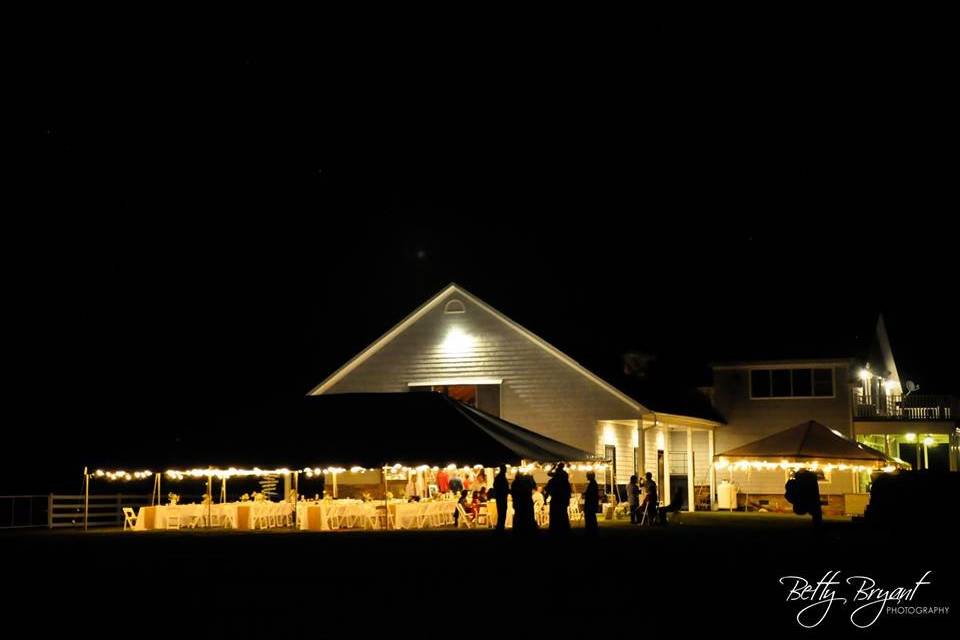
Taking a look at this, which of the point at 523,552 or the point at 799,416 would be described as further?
A: the point at 799,416

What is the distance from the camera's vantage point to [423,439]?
2967cm

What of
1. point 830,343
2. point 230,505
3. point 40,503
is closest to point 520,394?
point 230,505

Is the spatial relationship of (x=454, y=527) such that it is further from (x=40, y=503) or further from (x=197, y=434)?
(x=40, y=503)

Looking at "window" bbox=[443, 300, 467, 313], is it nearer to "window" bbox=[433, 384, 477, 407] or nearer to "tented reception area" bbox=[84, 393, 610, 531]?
"window" bbox=[433, 384, 477, 407]

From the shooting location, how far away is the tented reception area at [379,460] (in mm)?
29297

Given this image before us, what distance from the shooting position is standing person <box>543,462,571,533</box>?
81.5 feet

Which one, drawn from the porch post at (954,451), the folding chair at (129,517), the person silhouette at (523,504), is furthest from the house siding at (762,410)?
the person silhouette at (523,504)

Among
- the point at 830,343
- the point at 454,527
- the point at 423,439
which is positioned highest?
the point at 830,343

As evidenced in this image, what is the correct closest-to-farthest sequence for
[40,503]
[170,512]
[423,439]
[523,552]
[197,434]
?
[523,552] < [423,439] < [197,434] < [170,512] < [40,503]

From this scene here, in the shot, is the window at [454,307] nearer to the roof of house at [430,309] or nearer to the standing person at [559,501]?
the roof of house at [430,309]

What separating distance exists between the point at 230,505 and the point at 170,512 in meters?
1.65

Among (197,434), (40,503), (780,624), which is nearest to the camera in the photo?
(780,624)

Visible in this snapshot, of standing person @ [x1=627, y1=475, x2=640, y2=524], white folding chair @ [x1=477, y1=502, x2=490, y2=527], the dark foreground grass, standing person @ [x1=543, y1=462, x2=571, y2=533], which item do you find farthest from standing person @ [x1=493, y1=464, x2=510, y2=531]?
standing person @ [x1=627, y1=475, x2=640, y2=524]

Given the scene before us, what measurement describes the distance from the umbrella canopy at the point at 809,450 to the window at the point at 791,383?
20.6 feet
